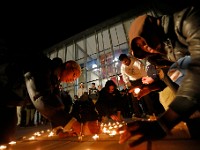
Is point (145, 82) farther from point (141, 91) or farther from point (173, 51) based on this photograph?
point (173, 51)

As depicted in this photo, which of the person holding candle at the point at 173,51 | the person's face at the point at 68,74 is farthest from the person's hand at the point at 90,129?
the person holding candle at the point at 173,51

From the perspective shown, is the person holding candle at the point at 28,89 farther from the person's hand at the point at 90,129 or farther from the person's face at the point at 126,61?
the person's face at the point at 126,61

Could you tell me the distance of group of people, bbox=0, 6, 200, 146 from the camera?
133 cm

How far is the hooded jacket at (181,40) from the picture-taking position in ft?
4.38

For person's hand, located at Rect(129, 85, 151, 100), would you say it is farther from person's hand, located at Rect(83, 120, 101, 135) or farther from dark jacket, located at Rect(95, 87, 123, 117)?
dark jacket, located at Rect(95, 87, 123, 117)

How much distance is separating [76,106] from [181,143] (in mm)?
5764

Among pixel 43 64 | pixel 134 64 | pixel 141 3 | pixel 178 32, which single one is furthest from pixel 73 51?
pixel 178 32

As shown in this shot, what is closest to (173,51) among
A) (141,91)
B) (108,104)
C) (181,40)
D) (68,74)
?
(181,40)

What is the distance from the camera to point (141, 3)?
11117 millimetres

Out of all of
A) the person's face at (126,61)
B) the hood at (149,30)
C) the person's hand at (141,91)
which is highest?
the person's face at (126,61)

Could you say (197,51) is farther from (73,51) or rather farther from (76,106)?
(73,51)

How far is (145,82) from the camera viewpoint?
339cm

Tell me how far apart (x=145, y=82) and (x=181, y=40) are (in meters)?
1.49

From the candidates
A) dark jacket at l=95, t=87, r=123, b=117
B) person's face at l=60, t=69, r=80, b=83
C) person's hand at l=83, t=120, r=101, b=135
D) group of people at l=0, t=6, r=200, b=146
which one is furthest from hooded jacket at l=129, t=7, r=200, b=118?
dark jacket at l=95, t=87, r=123, b=117
